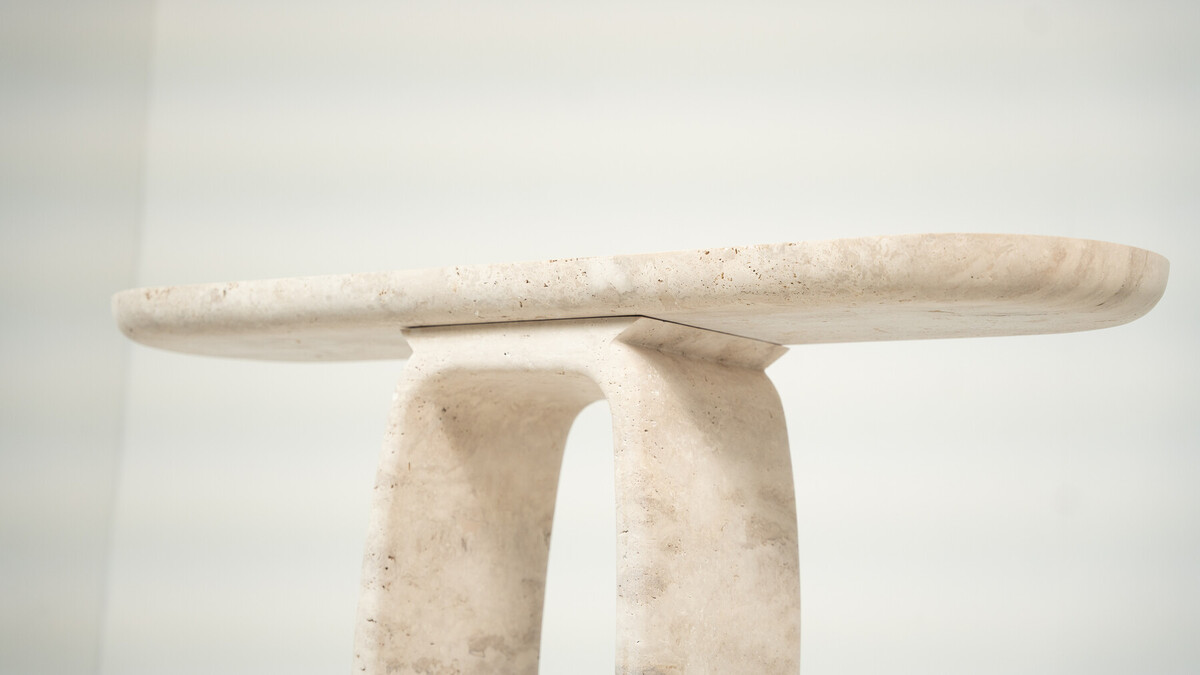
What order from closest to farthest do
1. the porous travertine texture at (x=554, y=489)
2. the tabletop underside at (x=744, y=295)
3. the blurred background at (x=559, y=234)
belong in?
the tabletop underside at (x=744, y=295) < the porous travertine texture at (x=554, y=489) < the blurred background at (x=559, y=234)

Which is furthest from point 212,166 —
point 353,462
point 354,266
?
point 353,462

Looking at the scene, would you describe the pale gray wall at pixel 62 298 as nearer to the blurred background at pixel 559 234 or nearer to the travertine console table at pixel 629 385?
the blurred background at pixel 559 234

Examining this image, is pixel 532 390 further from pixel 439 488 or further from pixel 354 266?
pixel 354 266

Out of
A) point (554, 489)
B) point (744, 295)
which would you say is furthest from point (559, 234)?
point (744, 295)

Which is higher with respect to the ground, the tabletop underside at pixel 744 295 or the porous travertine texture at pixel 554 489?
the tabletop underside at pixel 744 295

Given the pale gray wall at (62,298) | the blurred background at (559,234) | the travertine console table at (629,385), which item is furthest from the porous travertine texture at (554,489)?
the pale gray wall at (62,298)

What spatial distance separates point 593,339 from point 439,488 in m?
0.38

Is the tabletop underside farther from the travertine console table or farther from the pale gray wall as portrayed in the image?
the pale gray wall

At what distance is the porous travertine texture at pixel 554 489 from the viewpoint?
1.49 metres

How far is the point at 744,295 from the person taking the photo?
1386mm

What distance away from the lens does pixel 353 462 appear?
340cm

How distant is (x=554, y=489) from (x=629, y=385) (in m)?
0.54

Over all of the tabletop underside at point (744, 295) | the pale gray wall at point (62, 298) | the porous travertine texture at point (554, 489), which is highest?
the pale gray wall at point (62, 298)

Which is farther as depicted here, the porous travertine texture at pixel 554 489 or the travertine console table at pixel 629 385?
the porous travertine texture at pixel 554 489
